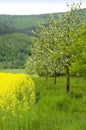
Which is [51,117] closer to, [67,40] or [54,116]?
[54,116]

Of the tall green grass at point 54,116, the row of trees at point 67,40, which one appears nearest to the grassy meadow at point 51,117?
the tall green grass at point 54,116

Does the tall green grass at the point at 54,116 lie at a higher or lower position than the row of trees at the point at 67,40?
lower

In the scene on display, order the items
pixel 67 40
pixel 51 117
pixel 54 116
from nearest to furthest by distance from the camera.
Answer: pixel 51 117, pixel 54 116, pixel 67 40

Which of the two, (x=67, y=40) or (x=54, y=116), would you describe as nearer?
(x=54, y=116)

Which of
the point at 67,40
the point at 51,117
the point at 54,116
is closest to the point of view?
the point at 51,117

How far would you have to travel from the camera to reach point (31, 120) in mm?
12242

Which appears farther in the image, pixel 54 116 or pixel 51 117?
pixel 54 116

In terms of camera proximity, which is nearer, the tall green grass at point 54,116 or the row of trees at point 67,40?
the tall green grass at point 54,116

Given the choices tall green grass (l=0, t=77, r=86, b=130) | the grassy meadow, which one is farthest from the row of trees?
the grassy meadow

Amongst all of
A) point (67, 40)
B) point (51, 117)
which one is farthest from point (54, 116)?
point (67, 40)

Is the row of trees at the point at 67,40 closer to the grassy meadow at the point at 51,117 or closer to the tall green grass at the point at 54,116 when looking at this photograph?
the tall green grass at the point at 54,116

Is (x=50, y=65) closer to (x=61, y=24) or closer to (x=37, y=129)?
(x=61, y=24)

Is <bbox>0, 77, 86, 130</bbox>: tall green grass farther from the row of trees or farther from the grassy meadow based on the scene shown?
the row of trees

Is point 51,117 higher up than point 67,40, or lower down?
lower down
